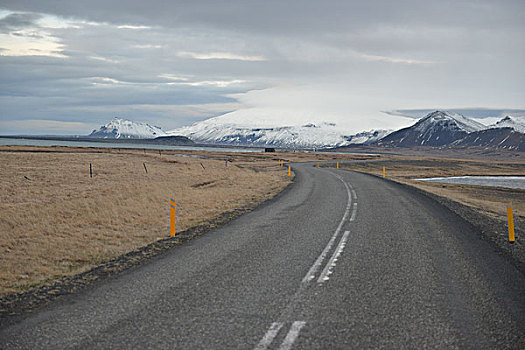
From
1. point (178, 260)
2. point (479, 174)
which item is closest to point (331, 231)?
point (178, 260)

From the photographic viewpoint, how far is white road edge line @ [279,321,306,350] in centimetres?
516

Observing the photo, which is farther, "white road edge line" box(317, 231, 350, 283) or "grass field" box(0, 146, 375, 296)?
"grass field" box(0, 146, 375, 296)

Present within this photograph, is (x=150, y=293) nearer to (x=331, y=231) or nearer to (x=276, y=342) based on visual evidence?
(x=276, y=342)

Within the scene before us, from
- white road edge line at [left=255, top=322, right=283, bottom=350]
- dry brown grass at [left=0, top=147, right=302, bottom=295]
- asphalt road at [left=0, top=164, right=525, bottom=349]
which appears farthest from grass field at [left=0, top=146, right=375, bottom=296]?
white road edge line at [left=255, top=322, right=283, bottom=350]

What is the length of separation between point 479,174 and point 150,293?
251ft

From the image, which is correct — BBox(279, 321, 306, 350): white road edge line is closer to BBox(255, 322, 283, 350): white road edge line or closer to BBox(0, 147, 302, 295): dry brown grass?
BBox(255, 322, 283, 350): white road edge line

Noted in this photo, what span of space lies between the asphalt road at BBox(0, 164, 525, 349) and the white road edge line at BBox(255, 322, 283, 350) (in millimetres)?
14

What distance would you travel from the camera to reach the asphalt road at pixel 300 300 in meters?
5.43

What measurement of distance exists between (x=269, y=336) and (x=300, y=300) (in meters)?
1.44

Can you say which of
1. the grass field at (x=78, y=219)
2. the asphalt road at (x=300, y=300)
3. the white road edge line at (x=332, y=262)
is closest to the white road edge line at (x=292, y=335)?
the asphalt road at (x=300, y=300)

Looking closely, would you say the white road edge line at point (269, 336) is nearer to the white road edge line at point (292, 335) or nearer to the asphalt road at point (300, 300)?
the asphalt road at point (300, 300)

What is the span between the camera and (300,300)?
6.78 meters

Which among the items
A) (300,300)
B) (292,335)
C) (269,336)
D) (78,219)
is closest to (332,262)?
(300,300)

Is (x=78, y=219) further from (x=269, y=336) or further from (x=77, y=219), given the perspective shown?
(x=269, y=336)
